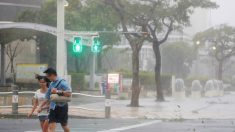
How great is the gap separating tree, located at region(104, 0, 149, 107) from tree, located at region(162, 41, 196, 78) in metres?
60.1

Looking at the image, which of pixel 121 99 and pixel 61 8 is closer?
pixel 61 8

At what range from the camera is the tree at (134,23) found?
35.8m

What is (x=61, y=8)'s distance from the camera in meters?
26.4

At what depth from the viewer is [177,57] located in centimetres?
10306

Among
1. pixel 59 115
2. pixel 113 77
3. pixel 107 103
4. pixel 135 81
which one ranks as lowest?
pixel 107 103

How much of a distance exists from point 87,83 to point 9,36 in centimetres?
1598

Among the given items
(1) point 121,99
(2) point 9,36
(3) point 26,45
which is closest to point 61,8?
(1) point 121,99

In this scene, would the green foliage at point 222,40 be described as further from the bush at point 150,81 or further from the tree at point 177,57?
the tree at point 177,57

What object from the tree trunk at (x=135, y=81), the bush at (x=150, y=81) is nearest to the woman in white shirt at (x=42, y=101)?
the tree trunk at (x=135, y=81)

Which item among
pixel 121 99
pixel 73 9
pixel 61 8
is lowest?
pixel 121 99

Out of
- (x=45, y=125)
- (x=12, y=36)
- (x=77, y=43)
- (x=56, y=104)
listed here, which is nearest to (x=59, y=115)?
(x=56, y=104)

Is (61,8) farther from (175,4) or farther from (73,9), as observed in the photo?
(73,9)

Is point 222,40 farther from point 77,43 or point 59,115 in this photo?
point 59,115

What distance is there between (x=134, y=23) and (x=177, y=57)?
64.4 m
